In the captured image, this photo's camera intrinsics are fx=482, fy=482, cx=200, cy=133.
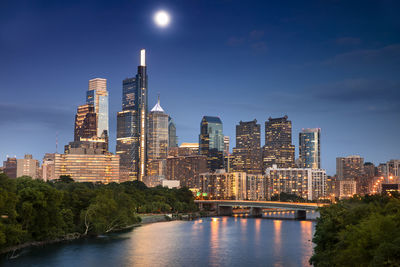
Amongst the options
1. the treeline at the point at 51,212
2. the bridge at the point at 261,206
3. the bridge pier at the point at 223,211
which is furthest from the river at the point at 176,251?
the bridge pier at the point at 223,211

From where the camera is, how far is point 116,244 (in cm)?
8512

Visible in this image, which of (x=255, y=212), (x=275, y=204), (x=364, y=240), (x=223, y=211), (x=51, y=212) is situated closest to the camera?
(x=364, y=240)

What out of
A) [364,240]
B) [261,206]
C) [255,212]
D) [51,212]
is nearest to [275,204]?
[261,206]

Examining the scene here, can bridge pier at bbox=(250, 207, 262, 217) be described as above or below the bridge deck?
below

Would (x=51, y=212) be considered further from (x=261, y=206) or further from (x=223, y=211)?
(x=223, y=211)

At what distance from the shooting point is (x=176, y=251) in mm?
78812

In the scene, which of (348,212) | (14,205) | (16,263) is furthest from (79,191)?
(348,212)

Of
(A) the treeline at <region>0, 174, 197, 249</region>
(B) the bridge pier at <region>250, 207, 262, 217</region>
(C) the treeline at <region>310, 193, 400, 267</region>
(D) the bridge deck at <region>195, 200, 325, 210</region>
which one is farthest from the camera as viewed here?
(B) the bridge pier at <region>250, 207, 262, 217</region>

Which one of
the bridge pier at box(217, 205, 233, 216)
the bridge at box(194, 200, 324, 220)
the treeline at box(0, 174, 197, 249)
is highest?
the treeline at box(0, 174, 197, 249)

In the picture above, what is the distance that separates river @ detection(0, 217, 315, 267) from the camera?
68.5m

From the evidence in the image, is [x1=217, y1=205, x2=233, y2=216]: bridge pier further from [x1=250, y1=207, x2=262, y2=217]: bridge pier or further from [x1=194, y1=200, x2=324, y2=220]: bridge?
[x1=250, y1=207, x2=262, y2=217]: bridge pier

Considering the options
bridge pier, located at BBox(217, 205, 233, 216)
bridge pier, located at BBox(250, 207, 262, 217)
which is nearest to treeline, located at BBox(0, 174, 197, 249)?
bridge pier, located at BBox(250, 207, 262, 217)

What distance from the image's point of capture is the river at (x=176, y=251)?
68.5m

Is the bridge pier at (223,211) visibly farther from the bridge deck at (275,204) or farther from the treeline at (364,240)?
the treeline at (364,240)
